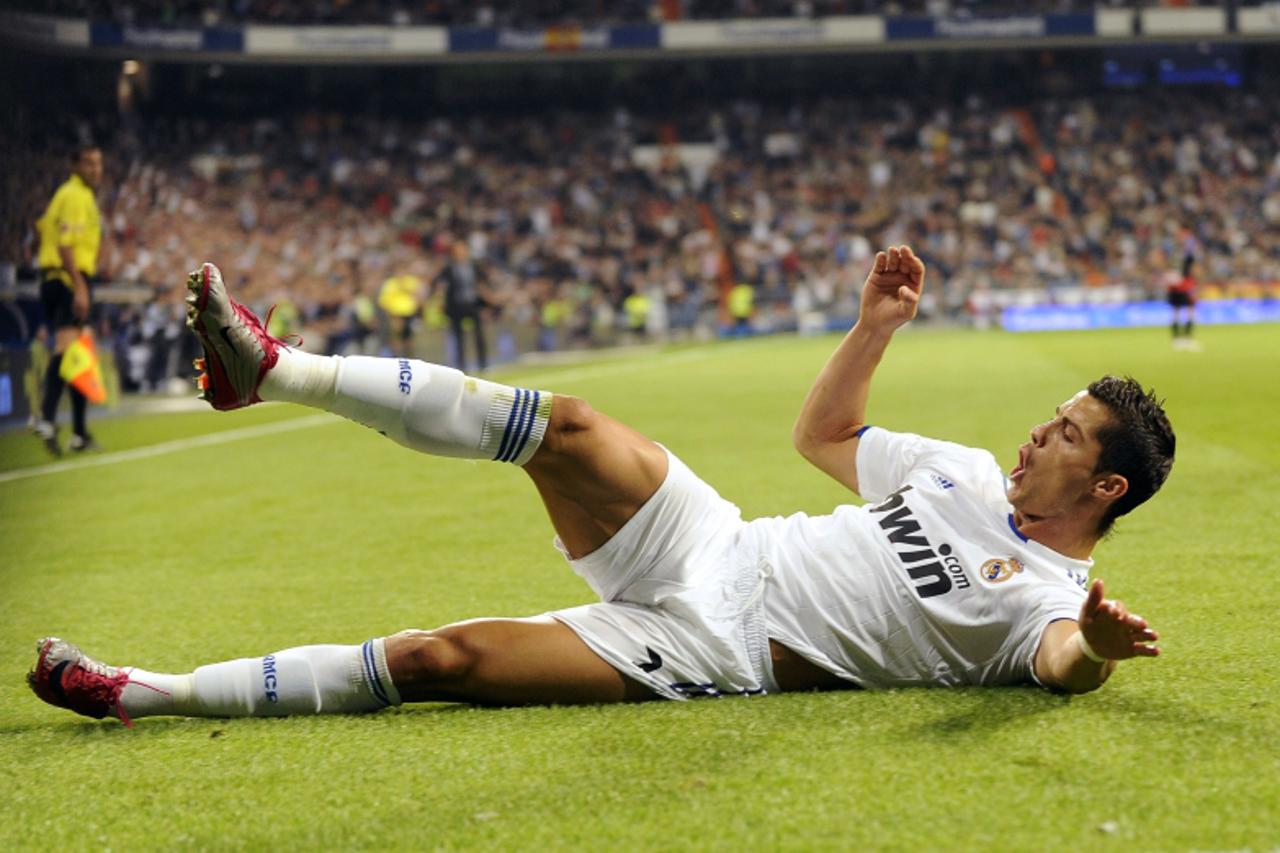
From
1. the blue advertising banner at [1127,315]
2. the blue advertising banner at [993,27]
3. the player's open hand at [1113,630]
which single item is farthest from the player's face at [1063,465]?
the blue advertising banner at [993,27]

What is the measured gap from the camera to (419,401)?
3.25 metres

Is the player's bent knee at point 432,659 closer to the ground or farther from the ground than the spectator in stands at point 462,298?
farther from the ground

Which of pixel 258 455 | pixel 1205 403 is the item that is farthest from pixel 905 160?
pixel 258 455

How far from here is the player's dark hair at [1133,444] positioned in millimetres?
3385

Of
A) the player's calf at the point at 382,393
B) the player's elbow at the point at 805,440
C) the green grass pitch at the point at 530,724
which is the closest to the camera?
the green grass pitch at the point at 530,724

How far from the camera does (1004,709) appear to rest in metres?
3.30

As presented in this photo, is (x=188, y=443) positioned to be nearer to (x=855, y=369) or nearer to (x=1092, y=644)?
(x=855, y=369)

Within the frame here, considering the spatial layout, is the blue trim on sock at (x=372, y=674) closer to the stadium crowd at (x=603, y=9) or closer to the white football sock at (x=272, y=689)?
the white football sock at (x=272, y=689)

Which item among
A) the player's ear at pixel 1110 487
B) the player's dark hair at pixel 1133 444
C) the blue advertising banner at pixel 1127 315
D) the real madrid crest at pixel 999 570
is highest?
the player's dark hair at pixel 1133 444

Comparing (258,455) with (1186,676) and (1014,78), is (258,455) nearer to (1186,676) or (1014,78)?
(1186,676)

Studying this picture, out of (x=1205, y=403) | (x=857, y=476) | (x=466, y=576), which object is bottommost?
(x=1205, y=403)

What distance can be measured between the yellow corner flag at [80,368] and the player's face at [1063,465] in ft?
28.6

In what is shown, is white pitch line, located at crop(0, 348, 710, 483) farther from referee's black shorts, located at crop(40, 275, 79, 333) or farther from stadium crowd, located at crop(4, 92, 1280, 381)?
stadium crowd, located at crop(4, 92, 1280, 381)

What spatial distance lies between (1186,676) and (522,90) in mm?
36785
